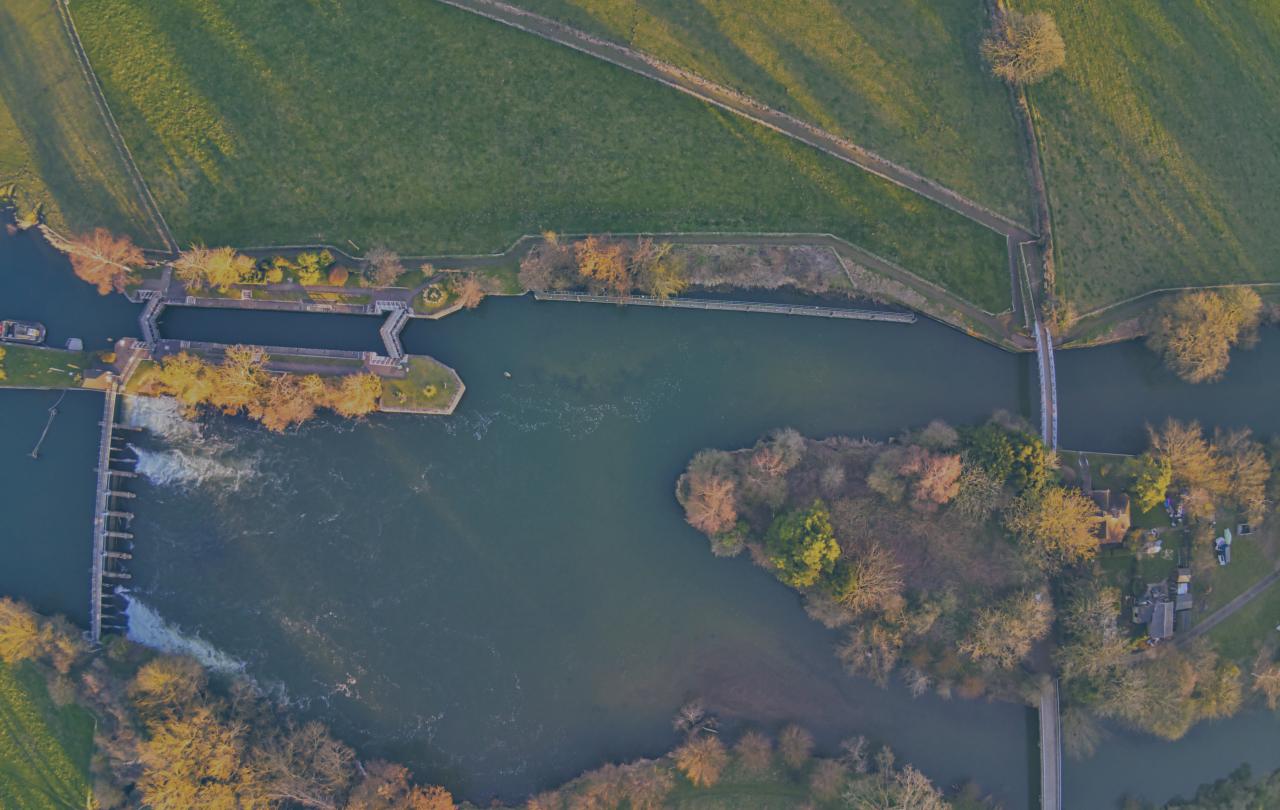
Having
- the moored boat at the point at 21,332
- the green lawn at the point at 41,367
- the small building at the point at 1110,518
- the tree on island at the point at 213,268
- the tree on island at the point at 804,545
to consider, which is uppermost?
the tree on island at the point at 213,268

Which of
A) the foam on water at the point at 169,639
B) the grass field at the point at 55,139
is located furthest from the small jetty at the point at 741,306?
the foam on water at the point at 169,639

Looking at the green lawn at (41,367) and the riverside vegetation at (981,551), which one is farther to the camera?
the green lawn at (41,367)

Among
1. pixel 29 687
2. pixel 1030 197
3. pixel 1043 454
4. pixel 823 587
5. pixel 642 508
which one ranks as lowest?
pixel 29 687

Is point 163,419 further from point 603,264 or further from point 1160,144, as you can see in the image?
point 1160,144

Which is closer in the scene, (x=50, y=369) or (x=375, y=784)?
(x=375, y=784)

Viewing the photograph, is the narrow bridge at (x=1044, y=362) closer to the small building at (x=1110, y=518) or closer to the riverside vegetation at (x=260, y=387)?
the small building at (x=1110, y=518)

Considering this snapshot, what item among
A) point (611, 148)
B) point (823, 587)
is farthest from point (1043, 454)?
point (611, 148)

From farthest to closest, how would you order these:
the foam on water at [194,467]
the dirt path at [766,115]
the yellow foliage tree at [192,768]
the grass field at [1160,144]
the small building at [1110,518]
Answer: the dirt path at [766,115]
the grass field at [1160,144]
the foam on water at [194,467]
the small building at [1110,518]
the yellow foliage tree at [192,768]

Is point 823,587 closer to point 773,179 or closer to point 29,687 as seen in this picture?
point 773,179
